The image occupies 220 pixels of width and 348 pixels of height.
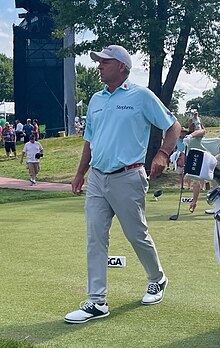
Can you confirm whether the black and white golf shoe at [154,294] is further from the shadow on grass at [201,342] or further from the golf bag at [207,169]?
the golf bag at [207,169]

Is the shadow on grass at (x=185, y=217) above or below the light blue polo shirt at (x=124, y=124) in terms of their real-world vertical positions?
below

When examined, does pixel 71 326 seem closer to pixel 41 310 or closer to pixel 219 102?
pixel 41 310

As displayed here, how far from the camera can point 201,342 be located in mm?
4254

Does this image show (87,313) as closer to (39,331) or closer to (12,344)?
(39,331)

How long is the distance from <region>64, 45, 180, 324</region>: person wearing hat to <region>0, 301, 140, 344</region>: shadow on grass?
0.18 metres

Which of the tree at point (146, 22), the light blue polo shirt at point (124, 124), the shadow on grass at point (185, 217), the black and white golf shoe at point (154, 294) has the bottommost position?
the shadow on grass at point (185, 217)

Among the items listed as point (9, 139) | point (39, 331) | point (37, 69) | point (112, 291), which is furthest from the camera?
point (37, 69)

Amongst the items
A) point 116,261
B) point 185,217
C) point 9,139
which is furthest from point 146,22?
point 116,261

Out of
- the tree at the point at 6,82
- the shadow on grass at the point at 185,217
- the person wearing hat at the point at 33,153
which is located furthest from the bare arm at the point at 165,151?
the tree at the point at 6,82

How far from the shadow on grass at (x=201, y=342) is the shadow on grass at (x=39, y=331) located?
Answer: 0.79 m

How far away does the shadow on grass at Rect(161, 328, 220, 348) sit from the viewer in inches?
164

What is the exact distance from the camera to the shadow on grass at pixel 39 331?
4.40 metres

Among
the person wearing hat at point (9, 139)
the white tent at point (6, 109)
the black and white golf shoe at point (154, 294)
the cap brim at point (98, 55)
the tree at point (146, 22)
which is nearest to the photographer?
the cap brim at point (98, 55)

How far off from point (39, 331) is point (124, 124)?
169 centimetres
